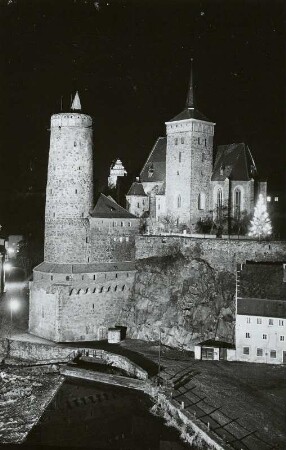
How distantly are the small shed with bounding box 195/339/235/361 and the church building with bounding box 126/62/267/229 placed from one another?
57.6 ft

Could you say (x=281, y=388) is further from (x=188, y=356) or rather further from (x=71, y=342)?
(x=71, y=342)

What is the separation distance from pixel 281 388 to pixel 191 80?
36317mm

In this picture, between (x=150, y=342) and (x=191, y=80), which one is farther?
(x=191, y=80)

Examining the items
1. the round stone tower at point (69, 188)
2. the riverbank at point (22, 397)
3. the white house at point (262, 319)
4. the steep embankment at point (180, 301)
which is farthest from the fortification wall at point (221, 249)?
the riverbank at point (22, 397)

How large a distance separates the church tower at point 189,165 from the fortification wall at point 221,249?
6.35 m

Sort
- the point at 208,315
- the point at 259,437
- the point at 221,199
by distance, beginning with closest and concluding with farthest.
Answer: the point at 259,437, the point at 208,315, the point at 221,199

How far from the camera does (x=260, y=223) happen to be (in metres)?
59.2

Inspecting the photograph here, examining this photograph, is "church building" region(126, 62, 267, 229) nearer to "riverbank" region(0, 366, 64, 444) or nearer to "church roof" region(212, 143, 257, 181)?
"church roof" region(212, 143, 257, 181)

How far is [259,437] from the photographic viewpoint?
3431cm

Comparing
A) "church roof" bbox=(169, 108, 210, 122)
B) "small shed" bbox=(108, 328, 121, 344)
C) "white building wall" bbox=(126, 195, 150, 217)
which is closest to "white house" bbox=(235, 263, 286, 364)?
"small shed" bbox=(108, 328, 121, 344)

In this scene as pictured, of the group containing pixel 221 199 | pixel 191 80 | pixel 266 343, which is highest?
pixel 191 80

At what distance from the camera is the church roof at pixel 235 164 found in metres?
62.7

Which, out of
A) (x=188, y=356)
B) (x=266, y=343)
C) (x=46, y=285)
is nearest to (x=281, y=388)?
(x=266, y=343)

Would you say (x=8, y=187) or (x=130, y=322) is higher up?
(x=8, y=187)
